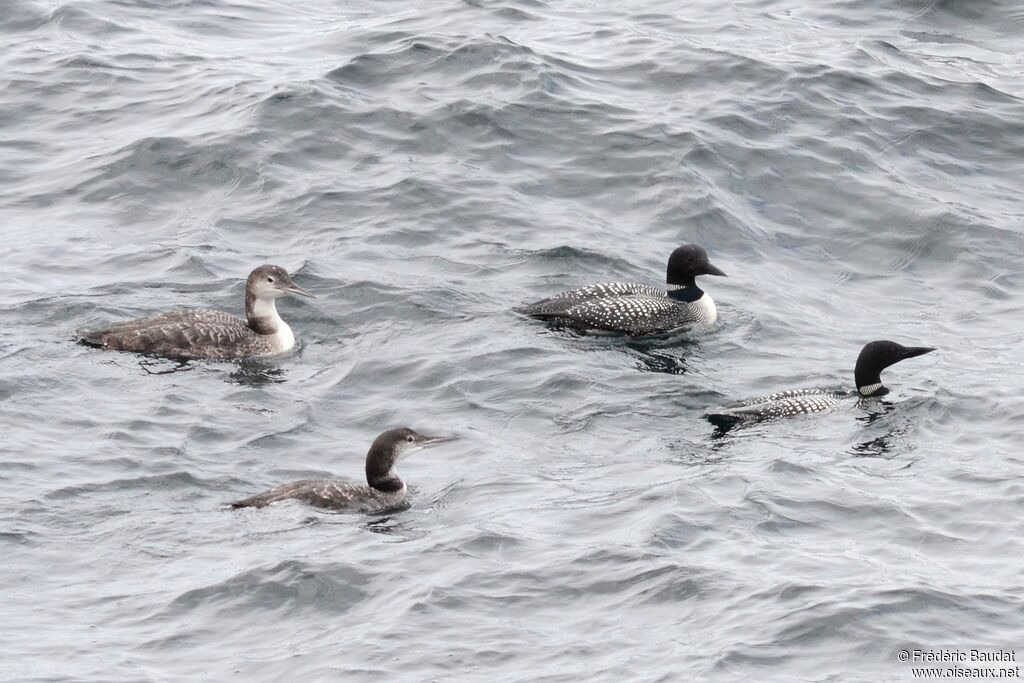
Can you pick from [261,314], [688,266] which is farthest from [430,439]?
[688,266]

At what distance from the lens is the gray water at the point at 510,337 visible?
998 centimetres

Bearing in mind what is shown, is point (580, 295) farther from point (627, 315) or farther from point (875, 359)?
point (875, 359)

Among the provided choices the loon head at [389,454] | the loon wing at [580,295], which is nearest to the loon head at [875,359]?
the loon wing at [580,295]

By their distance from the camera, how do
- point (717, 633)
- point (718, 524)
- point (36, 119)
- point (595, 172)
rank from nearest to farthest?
point (717, 633)
point (718, 524)
point (595, 172)
point (36, 119)

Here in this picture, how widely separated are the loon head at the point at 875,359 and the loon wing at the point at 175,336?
16.8ft

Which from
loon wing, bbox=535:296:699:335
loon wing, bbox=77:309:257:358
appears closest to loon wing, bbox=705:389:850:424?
loon wing, bbox=535:296:699:335

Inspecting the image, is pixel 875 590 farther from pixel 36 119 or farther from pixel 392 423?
pixel 36 119

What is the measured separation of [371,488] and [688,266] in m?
5.10

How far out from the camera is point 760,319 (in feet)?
52.4

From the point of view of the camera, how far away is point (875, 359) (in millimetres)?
14258

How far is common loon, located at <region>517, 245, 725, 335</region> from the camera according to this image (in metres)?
15.4

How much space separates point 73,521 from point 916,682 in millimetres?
5490

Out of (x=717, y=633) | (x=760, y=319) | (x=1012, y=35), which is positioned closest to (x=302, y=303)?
(x=760, y=319)

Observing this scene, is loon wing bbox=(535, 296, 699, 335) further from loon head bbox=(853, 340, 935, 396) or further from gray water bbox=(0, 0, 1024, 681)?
loon head bbox=(853, 340, 935, 396)
